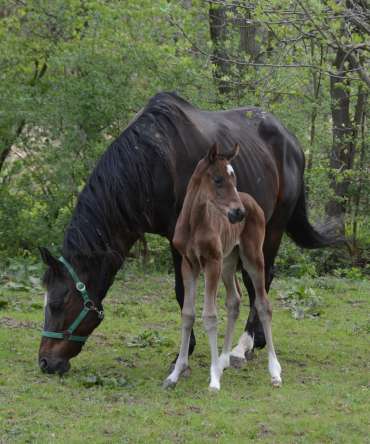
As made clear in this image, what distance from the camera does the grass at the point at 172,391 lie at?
517 centimetres

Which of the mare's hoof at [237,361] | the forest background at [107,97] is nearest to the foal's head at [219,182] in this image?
the mare's hoof at [237,361]

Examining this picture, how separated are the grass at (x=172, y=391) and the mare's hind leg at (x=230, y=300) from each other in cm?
18

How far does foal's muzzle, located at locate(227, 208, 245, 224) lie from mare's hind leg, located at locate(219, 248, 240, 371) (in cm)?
102

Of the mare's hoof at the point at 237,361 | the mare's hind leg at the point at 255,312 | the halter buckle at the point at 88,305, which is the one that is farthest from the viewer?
the mare's hind leg at the point at 255,312

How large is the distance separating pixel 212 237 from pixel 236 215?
17.0 inches

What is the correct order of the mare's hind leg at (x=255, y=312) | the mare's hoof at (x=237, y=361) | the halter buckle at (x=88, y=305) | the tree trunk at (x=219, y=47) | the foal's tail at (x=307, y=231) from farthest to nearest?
the tree trunk at (x=219, y=47) → the foal's tail at (x=307, y=231) → the mare's hind leg at (x=255, y=312) → the mare's hoof at (x=237, y=361) → the halter buckle at (x=88, y=305)

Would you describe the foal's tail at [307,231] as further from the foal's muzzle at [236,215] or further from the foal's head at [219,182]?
the foal's muzzle at [236,215]

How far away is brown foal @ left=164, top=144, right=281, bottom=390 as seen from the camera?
617 centimetres

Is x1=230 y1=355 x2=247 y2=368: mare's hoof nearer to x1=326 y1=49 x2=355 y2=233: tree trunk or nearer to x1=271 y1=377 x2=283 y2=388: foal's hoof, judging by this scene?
x1=271 y1=377 x2=283 y2=388: foal's hoof

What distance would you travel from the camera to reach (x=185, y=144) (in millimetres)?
6973

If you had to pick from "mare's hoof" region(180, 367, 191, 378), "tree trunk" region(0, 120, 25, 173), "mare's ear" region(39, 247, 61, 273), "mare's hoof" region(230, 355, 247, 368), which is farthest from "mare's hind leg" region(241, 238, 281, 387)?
"tree trunk" region(0, 120, 25, 173)

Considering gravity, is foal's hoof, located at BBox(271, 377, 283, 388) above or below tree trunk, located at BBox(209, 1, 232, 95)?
below

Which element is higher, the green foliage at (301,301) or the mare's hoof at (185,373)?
the mare's hoof at (185,373)

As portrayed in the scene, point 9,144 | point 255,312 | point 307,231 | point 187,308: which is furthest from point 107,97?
point 187,308
